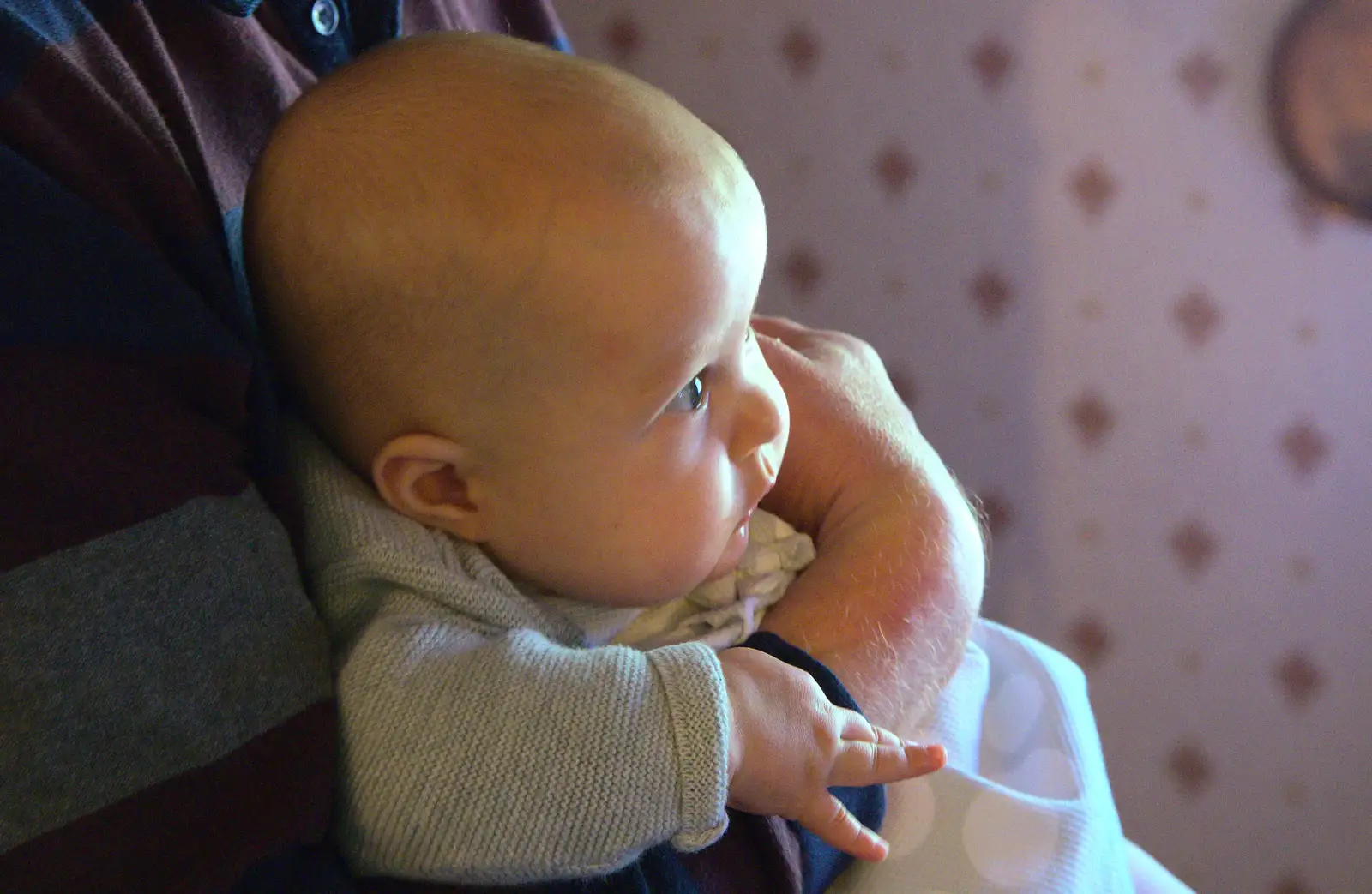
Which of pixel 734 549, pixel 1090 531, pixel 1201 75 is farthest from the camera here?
pixel 1090 531

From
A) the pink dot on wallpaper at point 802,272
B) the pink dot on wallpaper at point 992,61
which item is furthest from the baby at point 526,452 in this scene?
the pink dot on wallpaper at point 992,61

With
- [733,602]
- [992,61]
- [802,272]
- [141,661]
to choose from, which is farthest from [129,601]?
[992,61]

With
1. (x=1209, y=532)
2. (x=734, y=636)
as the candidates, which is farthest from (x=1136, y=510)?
(x=734, y=636)

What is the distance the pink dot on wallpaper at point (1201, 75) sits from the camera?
5.11ft

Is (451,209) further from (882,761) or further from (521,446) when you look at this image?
(882,761)

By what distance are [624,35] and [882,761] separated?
133 centimetres

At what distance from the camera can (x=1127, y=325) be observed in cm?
163

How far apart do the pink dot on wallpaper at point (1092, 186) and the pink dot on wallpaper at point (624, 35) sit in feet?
2.31

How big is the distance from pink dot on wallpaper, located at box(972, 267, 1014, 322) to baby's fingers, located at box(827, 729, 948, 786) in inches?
46.0

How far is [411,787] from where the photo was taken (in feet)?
1.58

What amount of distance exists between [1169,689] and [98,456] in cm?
164

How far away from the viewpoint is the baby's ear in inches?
23.2

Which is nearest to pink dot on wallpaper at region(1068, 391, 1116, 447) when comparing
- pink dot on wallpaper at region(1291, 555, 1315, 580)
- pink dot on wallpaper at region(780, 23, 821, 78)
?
pink dot on wallpaper at region(1291, 555, 1315, 580)

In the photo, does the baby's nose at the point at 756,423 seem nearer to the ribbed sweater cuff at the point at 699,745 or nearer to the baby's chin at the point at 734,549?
the baby's chin at the point at 734,549
